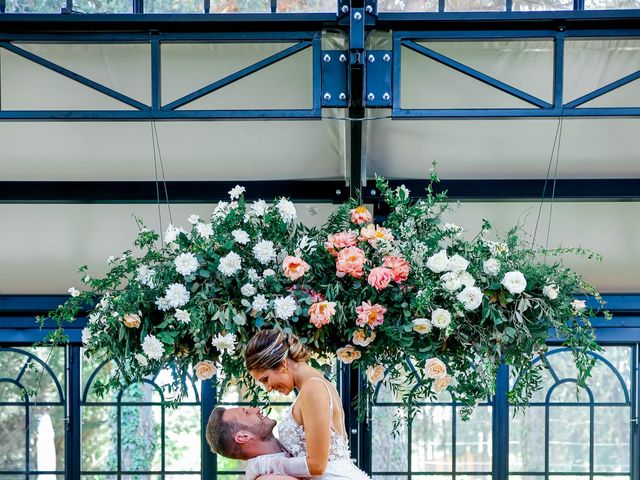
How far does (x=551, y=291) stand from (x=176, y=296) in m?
1.41

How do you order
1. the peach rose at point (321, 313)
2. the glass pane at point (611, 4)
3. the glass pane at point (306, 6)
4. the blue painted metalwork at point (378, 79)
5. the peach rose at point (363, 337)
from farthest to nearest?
the glass pane at point (611, 4) → the glass pane at point (306, 6) → the blue painted metalwork at point (378, 79) → the peach rose at point (363, 337) → the peach rose at point (321, 313)

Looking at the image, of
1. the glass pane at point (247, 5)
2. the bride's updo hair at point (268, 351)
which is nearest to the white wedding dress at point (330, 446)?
the bride's updo hair at point (268, 351)

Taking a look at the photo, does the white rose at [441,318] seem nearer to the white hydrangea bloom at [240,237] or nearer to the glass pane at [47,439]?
the white hydrangea bloom at [240,237]

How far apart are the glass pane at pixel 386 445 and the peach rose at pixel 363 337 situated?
10.1ft

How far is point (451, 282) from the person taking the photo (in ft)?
11.0

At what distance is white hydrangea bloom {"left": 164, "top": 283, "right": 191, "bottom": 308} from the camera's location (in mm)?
3330

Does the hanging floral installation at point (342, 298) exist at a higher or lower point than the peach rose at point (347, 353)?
higher

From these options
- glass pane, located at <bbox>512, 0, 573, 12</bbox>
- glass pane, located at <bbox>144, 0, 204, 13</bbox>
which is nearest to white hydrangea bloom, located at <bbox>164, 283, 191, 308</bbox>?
glass pane, located at <bbox>144, 0, 204, 13</bbox>

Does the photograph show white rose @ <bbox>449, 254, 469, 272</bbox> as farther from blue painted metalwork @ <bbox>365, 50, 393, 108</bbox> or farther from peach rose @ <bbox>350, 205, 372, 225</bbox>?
blue painted metalwork @ <bbox>365, 50, 393, 108</bbox>

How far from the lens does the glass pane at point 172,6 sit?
13.7 ft

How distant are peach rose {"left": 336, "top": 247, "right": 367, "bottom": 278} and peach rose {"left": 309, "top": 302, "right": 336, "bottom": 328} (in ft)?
0.51

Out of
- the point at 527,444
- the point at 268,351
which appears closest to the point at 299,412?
the point at 268,351

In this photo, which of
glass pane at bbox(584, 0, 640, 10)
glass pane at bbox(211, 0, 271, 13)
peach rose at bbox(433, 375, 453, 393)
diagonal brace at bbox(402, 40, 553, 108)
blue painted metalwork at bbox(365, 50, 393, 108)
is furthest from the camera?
glass pane at bbox(584, 0, 640, 10)

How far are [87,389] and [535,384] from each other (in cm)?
383
